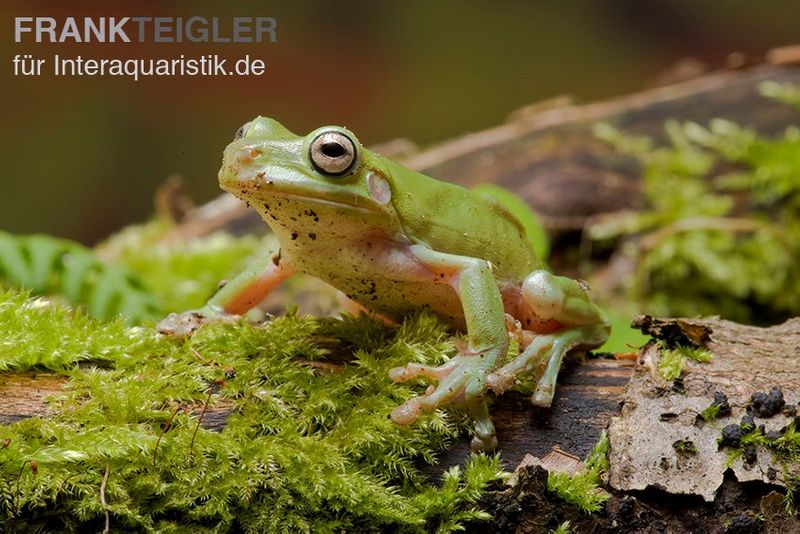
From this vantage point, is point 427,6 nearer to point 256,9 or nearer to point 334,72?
point 334,72

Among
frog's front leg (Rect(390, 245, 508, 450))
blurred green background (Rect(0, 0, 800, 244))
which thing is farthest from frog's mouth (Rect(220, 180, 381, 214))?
blurred green background (Rect(0, 0, 800, 244))

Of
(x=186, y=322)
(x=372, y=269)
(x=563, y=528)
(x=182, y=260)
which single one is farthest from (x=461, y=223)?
(x=182, y=260)

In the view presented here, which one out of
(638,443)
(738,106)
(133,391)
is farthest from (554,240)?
(133,391)

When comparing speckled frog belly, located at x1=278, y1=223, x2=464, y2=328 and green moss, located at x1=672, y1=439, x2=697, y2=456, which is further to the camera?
speckled frog belly, located at x1=278, y1=223, x2=464, y2=328

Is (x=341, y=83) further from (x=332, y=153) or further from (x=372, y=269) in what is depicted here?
(x=332, y=153)

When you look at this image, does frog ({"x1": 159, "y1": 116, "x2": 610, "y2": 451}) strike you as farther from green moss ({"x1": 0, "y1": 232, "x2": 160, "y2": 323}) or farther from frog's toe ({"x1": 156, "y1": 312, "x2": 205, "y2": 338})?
green moss ({"x1": 0, "y1": 232, "x2": 160, "y2": 323})

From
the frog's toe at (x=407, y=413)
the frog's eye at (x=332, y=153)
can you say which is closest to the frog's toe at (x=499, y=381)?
the frog's toe at (x=407, y=413)
